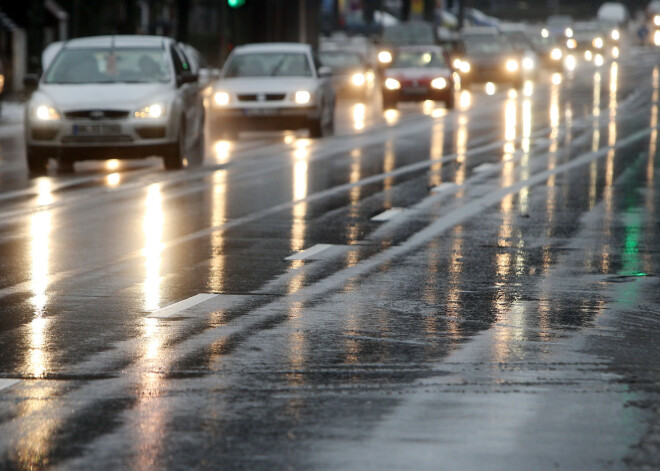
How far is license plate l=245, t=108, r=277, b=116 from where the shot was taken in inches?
1144

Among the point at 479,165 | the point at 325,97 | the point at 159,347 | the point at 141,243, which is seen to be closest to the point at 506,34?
the point at 325,97

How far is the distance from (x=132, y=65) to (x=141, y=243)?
9.45 meters

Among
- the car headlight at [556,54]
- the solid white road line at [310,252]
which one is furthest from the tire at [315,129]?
the car headlight at [556,54]

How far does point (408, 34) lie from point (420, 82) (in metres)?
25.3

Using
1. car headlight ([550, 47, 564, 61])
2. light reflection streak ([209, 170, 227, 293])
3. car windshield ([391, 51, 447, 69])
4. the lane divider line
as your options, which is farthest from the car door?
car headlight ([550, 47, 564, 61])

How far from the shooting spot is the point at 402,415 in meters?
6.82

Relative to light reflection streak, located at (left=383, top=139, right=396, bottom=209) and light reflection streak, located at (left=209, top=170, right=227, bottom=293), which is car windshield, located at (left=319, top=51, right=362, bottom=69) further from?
light reflection streak, located at (left=209, top=170, right=227, bottom=293)

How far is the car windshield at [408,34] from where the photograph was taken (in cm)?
6500

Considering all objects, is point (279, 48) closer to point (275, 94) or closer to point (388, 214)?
point (275, 94)

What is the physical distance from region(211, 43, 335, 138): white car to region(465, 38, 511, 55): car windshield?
25.6 m

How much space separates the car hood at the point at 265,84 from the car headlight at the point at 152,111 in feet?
26.2

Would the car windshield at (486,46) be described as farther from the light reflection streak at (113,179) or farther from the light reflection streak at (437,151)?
the light reflection streak at (113,179)

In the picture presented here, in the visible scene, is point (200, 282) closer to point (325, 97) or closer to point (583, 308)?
point (583, 308)

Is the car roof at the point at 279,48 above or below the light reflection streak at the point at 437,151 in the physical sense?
above
